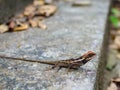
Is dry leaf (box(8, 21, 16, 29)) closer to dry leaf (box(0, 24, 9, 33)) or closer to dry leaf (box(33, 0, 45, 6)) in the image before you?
dry leaf (box(0, 24, 9, 33))

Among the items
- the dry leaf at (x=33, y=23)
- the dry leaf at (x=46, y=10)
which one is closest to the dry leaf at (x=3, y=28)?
the dry leaf at (x=33, y=23)

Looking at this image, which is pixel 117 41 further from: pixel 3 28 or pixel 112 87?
pixel 3 28

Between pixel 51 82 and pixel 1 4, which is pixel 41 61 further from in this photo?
pixel 1 4

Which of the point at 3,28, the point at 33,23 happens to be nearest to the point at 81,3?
the point at 33,23

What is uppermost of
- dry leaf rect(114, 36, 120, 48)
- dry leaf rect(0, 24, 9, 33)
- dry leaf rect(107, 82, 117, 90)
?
dry leaf rect(0, 24, 9, 33)

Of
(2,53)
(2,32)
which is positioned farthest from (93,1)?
(2,53)

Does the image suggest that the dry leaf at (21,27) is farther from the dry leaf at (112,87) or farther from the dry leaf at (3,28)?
the dry leaf at (112,87)

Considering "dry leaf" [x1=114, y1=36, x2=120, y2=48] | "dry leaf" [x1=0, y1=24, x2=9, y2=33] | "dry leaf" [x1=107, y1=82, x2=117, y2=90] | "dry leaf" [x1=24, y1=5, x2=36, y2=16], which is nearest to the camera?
"dry leaf" [x1=107, y1=82, x2=117, y2=90]

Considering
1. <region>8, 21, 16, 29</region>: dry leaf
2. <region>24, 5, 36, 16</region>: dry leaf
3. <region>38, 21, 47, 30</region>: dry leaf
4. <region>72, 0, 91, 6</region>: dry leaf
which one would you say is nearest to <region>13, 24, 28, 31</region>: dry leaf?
<region>8, 21, 16, 29</region>: dry leaf
